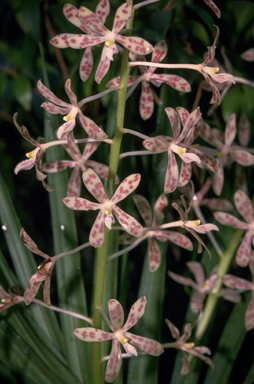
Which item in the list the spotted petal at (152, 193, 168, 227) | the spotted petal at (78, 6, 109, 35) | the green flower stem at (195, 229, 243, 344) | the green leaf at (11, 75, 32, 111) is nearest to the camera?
the spotted petal at (78, 6, 109, 35)

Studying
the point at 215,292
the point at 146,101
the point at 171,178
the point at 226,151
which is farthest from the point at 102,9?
the point at 215,292

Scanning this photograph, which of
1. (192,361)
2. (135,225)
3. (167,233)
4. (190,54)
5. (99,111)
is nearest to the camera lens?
(135,225)

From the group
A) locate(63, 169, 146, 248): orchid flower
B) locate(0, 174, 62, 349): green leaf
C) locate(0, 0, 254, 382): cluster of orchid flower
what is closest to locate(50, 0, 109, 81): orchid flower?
locate(0, 0, 254, 382): cluster of orchid flower

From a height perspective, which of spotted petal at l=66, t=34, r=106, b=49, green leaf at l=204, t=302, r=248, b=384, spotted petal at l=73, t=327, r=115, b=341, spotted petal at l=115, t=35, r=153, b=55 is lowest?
green leaf at l=204, t=302, r=248, b=384

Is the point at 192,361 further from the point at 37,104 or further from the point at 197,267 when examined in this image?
the point at 37,104

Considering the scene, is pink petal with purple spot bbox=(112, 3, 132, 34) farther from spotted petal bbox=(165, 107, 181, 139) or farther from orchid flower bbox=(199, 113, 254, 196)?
orchid flower bbox=(199, 113, 254, 196)

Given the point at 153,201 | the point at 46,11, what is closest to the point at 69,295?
the point at 153,201
